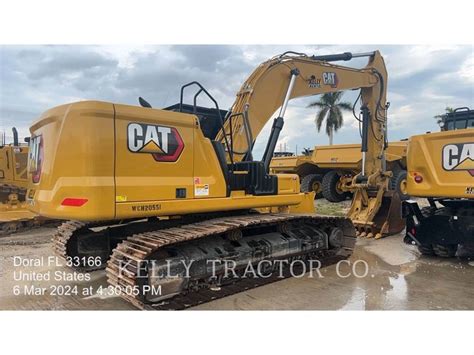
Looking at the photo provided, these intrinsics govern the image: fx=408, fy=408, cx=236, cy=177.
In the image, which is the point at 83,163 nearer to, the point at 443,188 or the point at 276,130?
the point at 276,130

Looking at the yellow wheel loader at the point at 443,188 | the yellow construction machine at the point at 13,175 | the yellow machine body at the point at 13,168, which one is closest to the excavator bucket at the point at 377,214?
the yellow wheel loader at the point at 443,188

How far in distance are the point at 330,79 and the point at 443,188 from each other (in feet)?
9.09

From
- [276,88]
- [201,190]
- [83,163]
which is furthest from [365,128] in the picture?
[83,163]

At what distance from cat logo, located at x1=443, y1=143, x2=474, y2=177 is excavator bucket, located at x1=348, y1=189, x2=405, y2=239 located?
236 centimetres

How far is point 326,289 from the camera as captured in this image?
5.03 metres

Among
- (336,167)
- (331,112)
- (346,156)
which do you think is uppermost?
(331,112)

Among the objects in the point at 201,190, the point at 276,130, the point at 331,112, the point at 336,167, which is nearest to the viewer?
the point at 201,190

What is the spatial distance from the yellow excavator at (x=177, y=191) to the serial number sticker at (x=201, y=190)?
0.04 feet

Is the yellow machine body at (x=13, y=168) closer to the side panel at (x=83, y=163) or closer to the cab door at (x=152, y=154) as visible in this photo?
the side panel at (x=83, y=163)

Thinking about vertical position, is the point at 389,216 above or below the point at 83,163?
below

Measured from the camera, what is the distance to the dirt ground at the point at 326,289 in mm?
4523

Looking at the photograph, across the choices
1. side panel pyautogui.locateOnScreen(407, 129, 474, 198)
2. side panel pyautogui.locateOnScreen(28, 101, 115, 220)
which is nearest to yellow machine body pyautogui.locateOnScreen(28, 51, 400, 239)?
side panel pyautogui.locateOnScreen(28, 101, 115, 220)

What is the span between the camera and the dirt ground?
452 centimetres

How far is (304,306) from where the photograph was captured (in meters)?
4.46
